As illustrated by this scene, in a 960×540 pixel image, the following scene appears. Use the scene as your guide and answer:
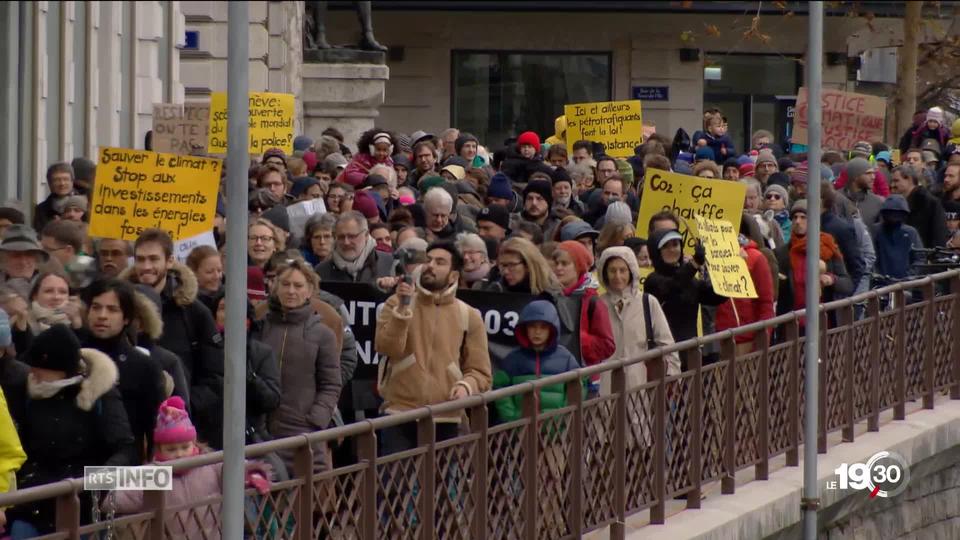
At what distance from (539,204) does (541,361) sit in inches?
167

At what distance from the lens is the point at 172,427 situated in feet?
25.8

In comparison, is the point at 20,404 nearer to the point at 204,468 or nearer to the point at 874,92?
the point at 204,468

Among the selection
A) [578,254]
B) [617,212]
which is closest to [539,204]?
[617,212]

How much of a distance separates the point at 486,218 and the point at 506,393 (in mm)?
4373

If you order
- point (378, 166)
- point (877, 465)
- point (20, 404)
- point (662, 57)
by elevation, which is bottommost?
point (877, 465)

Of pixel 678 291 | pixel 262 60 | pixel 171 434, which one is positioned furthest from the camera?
pixel 262 60

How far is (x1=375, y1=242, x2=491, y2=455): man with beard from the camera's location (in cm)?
987

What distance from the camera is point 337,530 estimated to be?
313 inches

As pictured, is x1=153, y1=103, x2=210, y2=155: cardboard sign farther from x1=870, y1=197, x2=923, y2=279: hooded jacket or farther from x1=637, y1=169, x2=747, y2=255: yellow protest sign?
x1=870, y1=197, x2=923, y2=279: hooded jacket

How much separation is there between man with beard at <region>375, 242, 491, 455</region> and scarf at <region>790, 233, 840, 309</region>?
4.40m

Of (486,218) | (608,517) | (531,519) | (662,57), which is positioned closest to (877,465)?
(486,218)

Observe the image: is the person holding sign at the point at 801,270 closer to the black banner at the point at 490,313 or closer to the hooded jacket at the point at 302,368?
the black banner at the point at 490,313

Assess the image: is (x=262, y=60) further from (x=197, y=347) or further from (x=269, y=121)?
(x=197, y=347)

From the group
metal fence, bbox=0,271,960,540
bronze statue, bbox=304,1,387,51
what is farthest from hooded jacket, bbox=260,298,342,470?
bronze statue, bbox=304,1,387,51
